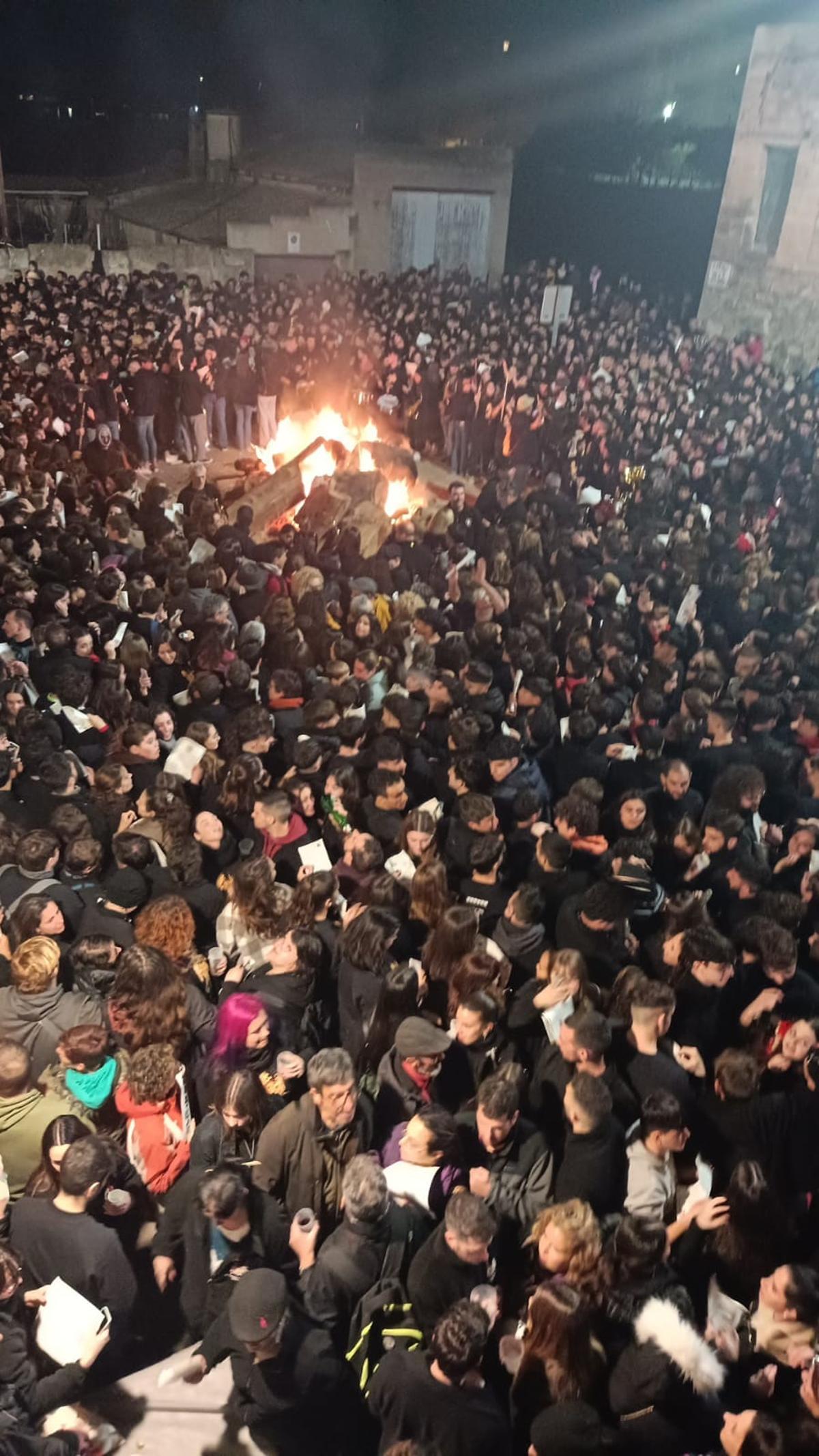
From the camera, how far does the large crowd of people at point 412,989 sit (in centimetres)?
296

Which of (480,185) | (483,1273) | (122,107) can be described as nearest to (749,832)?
(483,1273)

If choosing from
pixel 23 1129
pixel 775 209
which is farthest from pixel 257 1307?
pixel 775 209

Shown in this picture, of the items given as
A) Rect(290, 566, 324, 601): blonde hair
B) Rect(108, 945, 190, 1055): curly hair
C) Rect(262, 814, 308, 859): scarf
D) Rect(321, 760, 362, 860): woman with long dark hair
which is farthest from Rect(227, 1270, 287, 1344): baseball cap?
Rect(290, 566, 324, 601): blonde hair

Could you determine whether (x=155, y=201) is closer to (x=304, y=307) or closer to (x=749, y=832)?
(x=304, y=307)

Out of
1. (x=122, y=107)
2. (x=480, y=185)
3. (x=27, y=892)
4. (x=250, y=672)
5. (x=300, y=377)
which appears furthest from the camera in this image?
(x=122, y=107)

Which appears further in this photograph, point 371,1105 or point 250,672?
point 250,672

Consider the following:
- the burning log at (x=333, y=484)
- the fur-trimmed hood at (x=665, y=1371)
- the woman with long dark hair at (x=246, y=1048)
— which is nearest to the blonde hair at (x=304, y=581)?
the burning log at (x=333, y=484)

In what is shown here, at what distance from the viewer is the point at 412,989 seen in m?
4.02

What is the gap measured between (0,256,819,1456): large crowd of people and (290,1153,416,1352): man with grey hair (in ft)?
0.05

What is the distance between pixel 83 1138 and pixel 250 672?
3.79 metres

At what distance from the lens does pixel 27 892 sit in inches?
174

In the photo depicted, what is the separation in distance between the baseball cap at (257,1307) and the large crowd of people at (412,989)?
0.01 metres

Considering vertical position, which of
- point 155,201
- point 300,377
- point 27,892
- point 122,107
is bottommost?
point 27,892

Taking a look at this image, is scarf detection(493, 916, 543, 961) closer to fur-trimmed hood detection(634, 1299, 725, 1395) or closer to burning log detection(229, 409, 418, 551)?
fur-trimmed hood detection(634, 1299, 725, 1395)
